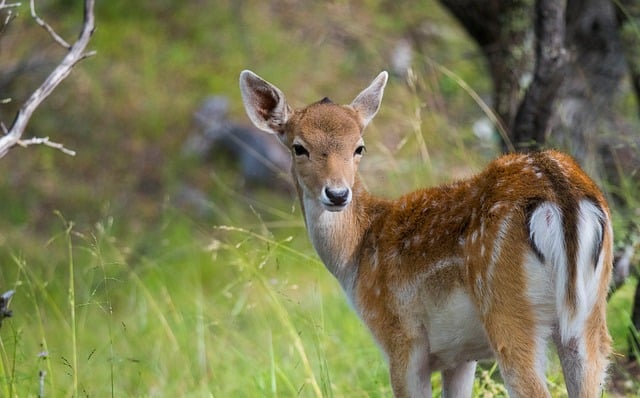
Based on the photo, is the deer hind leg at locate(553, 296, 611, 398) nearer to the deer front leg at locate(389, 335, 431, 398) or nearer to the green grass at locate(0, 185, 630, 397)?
the deer front leg at locate(389, 335, 431, 398)

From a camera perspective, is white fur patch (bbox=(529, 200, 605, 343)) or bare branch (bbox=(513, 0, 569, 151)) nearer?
white fur patch (bbox=(529, 200, 605, 343))

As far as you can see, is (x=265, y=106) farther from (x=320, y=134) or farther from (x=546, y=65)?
(x=546, y=65)

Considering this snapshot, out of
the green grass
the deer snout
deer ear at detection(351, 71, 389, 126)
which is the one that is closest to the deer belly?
the green grass

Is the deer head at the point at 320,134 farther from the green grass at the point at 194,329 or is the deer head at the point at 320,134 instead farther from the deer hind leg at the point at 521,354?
the deer hind leg at the point at 521,354

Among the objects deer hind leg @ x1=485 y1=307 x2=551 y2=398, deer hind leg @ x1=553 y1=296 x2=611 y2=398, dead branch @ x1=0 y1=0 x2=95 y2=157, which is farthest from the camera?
dead branch @ x1=0 y1=0 x2=95 y2=157

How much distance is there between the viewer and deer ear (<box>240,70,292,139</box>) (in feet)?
18.1

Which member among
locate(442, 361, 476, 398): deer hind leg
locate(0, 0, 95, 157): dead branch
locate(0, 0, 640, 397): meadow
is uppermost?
locate(0, 0, 95, 157): dead branch

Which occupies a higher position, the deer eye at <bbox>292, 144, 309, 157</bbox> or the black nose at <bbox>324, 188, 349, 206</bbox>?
the black nose at <bbox>324, 188, 349, 206</bbox>

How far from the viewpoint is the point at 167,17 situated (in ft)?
49.7

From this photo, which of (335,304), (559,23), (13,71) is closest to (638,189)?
(559,23)

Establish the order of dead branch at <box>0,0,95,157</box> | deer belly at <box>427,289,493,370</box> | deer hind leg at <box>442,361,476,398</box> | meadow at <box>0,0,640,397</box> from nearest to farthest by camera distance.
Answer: deer belly at <box>427,289,493,370</box>, dead branch at <box>0,0,95,157</box>, deer hind leg at <box>442,361,476,398</box>, meadow at <box>0,0,640,397</box>

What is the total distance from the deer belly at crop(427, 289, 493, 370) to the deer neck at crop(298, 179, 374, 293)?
671 millimetres

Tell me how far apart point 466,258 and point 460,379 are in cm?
92

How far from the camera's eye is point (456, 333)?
4438 mm
